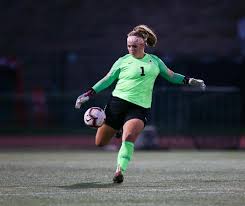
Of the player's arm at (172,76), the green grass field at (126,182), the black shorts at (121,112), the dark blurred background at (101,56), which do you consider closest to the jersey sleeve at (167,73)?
the player's arm at (172,76)

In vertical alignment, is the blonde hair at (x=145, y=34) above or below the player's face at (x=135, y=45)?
above

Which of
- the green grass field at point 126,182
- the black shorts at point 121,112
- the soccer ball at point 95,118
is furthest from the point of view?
the black shorts at point 121,112

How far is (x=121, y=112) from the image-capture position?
36.8ft

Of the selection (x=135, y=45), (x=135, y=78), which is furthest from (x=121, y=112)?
(x=135, y=45)

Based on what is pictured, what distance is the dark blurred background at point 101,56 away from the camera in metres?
21.5

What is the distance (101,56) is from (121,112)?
15261 millimetres

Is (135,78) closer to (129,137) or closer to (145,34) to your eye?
(145,34)

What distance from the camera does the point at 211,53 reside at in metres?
29.5

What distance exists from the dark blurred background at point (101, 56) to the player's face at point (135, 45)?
9.93 m

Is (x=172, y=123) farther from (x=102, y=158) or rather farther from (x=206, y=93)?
(x=102, y=158)

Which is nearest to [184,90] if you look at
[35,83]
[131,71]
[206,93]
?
[206,93]

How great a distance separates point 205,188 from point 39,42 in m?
19.6

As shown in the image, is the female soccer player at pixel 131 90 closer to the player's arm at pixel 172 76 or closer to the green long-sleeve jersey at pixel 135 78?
the green long-sleeve jersey at pixel 135 78

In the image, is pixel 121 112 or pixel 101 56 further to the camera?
pixel 101 56
